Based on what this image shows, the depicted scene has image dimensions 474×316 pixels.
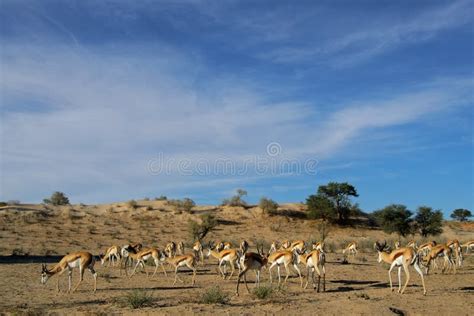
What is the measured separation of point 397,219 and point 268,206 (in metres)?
14.5

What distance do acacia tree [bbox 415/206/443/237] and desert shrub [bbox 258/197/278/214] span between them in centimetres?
1537

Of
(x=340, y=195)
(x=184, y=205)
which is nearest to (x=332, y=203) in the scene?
(x=340, y=195)

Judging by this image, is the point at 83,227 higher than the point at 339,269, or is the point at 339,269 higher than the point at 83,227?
the point at 83,227

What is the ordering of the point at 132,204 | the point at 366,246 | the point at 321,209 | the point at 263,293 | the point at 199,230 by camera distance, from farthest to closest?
1. the point at 132,204
2. the point at 321,209
3. the point at 199,230
4. the point at 366,246
5. the point at 263,293

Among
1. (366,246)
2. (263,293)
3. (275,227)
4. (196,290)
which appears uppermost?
(275,227)

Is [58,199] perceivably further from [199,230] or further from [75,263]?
[75,263]

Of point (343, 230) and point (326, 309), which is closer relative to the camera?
point (326, 309)

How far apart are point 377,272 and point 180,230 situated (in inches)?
1025

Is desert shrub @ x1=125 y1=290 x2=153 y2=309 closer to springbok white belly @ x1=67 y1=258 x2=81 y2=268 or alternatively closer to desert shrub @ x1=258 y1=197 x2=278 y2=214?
springbok white belly @ x1=67 y1=258 x2=81 y2=268

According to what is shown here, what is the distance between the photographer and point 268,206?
52.2 meters

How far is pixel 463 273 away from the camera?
20.7 m

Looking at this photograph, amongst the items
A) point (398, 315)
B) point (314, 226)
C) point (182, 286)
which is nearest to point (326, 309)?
point (398, 315)

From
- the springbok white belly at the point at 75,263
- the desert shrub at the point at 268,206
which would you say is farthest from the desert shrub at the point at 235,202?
the springbok white belly at the point at 75,263

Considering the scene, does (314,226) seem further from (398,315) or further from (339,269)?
(398,315)
